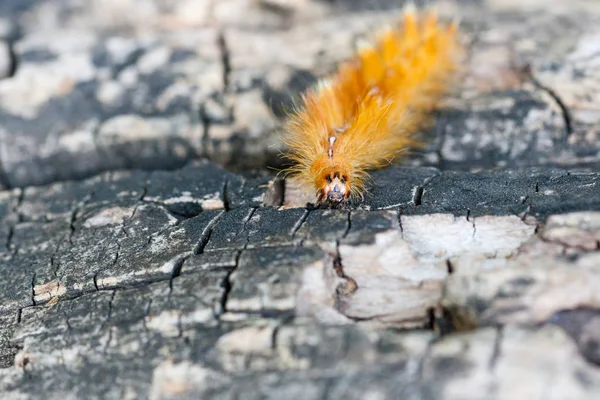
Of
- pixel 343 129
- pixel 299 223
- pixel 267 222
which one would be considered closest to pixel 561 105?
pixel 343 129

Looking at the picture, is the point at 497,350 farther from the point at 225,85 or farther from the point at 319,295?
the point at 225,85

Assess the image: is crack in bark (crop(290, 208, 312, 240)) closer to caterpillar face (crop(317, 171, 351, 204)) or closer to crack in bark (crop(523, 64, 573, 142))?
caterpillar face (crop(317, 171, 351, 204))

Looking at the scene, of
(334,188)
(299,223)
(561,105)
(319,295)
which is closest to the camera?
(319,295)

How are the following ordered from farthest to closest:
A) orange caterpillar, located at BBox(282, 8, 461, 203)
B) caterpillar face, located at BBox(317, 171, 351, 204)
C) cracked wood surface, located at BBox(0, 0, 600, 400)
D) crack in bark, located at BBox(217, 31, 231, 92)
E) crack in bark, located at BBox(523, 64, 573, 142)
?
crack in bark, located at BBox(217, 31, 231, 92), crack in bark, located at BBox(523, 64, 573, 142), orange caterpillar, located at BBox(282, 8, 461, 203), caterpillar face, located at BBox(317, 171, 351, 204), cracked wood surface, located at BBox(0, 0, 600, 400)

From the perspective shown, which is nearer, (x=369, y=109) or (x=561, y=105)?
(x=369, y=109)

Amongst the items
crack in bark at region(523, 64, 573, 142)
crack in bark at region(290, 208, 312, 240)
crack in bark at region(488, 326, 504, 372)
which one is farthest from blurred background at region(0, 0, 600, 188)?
crack in bark at region(488, 326, 504, 372)

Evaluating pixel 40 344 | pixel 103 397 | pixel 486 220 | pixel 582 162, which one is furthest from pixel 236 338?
pixel 582 162

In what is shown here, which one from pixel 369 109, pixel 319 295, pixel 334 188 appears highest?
pixel 369 109
